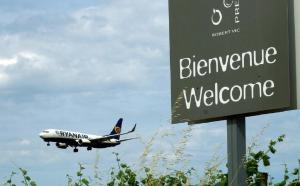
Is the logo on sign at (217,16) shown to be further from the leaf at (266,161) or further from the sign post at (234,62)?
the leaf at (266,161)

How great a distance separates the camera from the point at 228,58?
305 inches

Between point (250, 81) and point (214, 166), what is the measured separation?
2.38m

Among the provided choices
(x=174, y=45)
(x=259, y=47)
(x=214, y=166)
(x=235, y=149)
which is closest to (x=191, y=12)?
(x=174, y=45)

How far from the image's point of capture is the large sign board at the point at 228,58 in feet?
24.2

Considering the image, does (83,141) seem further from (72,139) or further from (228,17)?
(228,17)

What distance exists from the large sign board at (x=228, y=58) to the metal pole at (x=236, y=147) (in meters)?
0.16

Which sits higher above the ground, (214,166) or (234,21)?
(234,21)

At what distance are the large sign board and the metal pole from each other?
0.16 meters

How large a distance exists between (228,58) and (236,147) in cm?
94

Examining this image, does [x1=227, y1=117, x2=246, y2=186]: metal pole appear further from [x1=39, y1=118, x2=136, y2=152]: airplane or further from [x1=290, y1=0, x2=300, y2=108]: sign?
[x1=39, y1=118, x2=136, y2=152]: airplane

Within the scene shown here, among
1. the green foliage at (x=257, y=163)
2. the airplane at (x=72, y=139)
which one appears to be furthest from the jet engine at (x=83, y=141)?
the green foliage at (x=257, y=163)

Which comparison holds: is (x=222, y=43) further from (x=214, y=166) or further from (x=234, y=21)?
(x=214, y=166)

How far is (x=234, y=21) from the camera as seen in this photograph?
7.69m

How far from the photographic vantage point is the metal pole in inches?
291
